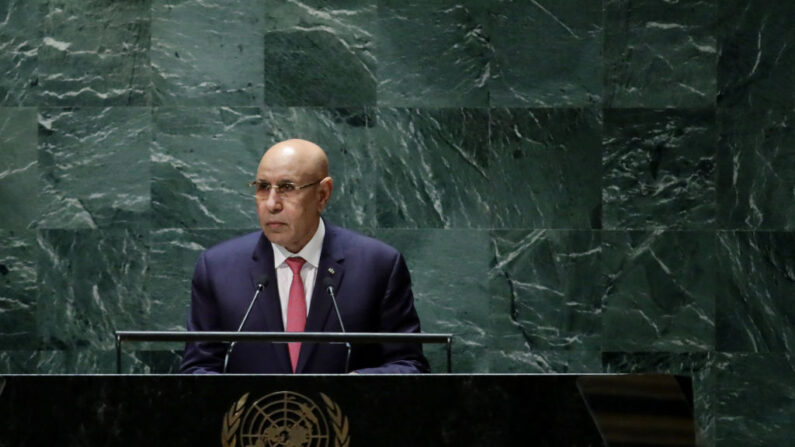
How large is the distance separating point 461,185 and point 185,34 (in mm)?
1534

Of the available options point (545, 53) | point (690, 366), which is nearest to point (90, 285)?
point (545, 53)

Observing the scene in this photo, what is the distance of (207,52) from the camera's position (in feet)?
17.6

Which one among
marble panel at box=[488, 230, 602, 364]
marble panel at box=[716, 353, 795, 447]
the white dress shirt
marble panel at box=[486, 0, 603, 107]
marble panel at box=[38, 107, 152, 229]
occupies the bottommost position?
marble panel at box=[716, 353, 795, 447]

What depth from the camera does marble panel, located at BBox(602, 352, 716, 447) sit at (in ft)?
17.7

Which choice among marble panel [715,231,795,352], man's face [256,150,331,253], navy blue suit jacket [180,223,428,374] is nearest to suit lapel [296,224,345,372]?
navy blue suit jacket [180,223,428,374]

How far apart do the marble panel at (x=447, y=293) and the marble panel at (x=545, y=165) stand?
22 centimetres

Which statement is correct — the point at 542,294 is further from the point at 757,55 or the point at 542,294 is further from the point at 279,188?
the point at 279,188

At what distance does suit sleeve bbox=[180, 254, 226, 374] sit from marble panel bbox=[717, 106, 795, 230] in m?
2.76

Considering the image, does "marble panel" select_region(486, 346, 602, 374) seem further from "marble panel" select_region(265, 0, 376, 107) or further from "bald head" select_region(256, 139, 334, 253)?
"bald head" select_region(256, 139, 334, 253)

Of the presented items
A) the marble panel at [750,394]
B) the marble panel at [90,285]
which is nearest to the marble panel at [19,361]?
the marble panel at [90,285]

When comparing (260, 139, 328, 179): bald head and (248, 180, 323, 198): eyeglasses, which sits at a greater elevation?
(260, 139, 328, 179): bald head

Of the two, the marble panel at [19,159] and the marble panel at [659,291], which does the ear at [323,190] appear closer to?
the marble panel at [659,291]

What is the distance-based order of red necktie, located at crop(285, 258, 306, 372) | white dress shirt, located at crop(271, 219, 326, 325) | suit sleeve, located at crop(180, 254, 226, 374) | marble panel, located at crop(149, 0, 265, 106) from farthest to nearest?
marble panel, located at crop(149, 0, 265, 106), white dress shirt, located at crop(271, 219, 326, 325), red necktie, located at crop(285, 258, 306, 372), suit sleeve, located at crop(180, 254, 226, 374)

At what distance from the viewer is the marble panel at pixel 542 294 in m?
5.42
